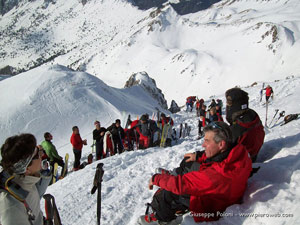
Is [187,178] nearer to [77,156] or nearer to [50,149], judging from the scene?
[50,149]

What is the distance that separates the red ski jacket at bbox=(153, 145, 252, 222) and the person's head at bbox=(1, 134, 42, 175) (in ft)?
4.50

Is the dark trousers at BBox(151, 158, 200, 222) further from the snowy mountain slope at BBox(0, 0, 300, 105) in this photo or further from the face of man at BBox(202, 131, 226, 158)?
the snowy mountain slope at BBox(0, 0, 300, 105)

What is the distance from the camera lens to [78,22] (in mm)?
176875

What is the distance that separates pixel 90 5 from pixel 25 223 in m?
219

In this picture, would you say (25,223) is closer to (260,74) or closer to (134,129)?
(134,129)

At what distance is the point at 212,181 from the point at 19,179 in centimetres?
189

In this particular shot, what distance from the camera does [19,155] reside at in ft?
6.45

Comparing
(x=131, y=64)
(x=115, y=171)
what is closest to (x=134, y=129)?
(x=115, y=171)

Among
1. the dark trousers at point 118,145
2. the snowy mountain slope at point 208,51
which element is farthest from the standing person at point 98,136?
the snowy mountain slope at point 208,51

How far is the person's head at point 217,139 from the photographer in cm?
240

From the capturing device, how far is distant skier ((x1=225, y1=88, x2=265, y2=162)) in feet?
11.5

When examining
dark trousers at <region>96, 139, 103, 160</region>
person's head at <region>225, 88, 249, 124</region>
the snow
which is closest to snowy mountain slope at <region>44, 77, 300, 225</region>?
the snow

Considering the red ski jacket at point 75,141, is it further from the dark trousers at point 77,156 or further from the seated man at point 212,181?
the seated man at point 212,181

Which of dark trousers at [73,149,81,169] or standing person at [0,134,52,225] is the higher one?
standing person at [0,134,52,225]
